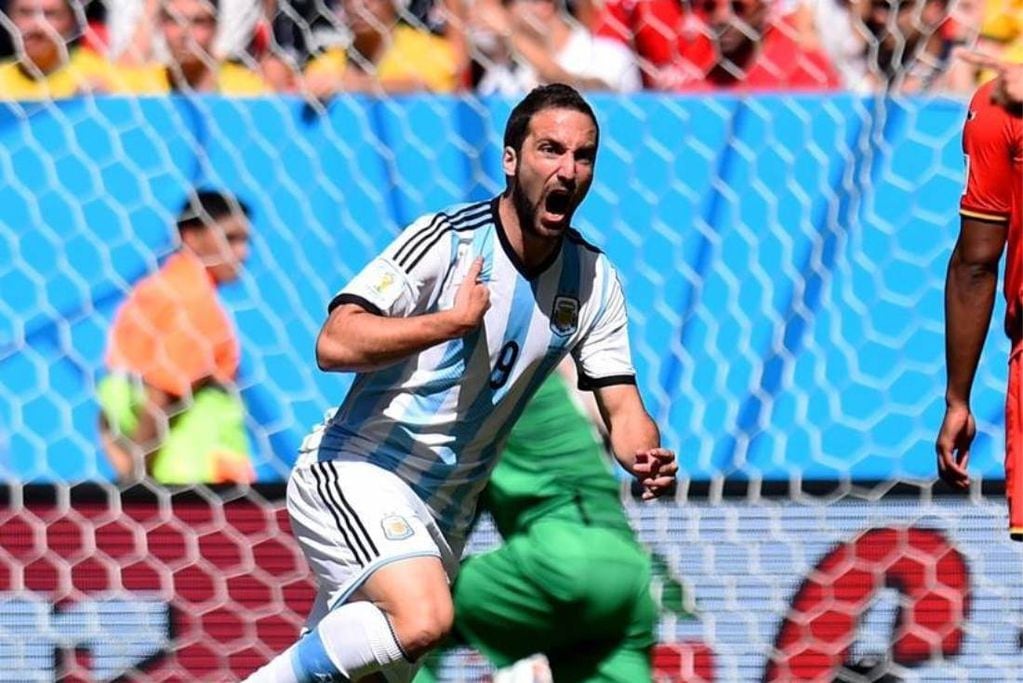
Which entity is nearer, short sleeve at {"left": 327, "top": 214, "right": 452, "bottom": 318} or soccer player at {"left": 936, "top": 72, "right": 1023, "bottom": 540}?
soccer player at {"left": 936, "top": 72, "right": 1023, "bottom": 540}

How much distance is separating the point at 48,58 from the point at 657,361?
1.80 metres

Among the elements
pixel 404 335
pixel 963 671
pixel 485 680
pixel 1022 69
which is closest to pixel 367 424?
pixel 404 335

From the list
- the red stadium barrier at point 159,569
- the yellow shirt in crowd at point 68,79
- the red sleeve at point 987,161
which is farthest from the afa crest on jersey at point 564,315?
the yellow shirt in crowd at point 68,79

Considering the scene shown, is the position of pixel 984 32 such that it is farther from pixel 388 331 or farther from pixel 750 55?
pixel 388 331

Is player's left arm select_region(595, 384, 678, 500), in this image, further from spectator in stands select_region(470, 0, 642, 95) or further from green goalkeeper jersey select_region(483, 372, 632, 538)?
spectator in stands select_region(470, 0, 642, 95)

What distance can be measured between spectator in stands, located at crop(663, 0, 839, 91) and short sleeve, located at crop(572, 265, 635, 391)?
1752 mm

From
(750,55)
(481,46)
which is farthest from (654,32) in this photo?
(481,46)

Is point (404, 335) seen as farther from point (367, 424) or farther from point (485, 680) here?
point (485, 680)

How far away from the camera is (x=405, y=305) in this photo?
3.34 m

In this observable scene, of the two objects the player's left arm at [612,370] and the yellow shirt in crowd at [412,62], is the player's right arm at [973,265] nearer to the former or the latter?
the player's left arm at [612,370]

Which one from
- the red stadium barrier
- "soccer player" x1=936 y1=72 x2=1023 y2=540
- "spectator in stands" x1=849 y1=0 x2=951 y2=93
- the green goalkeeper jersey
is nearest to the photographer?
"soccer player" x1=936 y1=72 x2=1023 y2=540

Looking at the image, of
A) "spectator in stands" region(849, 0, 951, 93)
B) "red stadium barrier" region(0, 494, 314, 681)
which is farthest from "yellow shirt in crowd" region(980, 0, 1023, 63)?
"red stadium barrier" region(0, 494, 314, 681)

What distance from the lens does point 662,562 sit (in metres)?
4.33

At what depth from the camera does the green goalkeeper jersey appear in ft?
12.0
